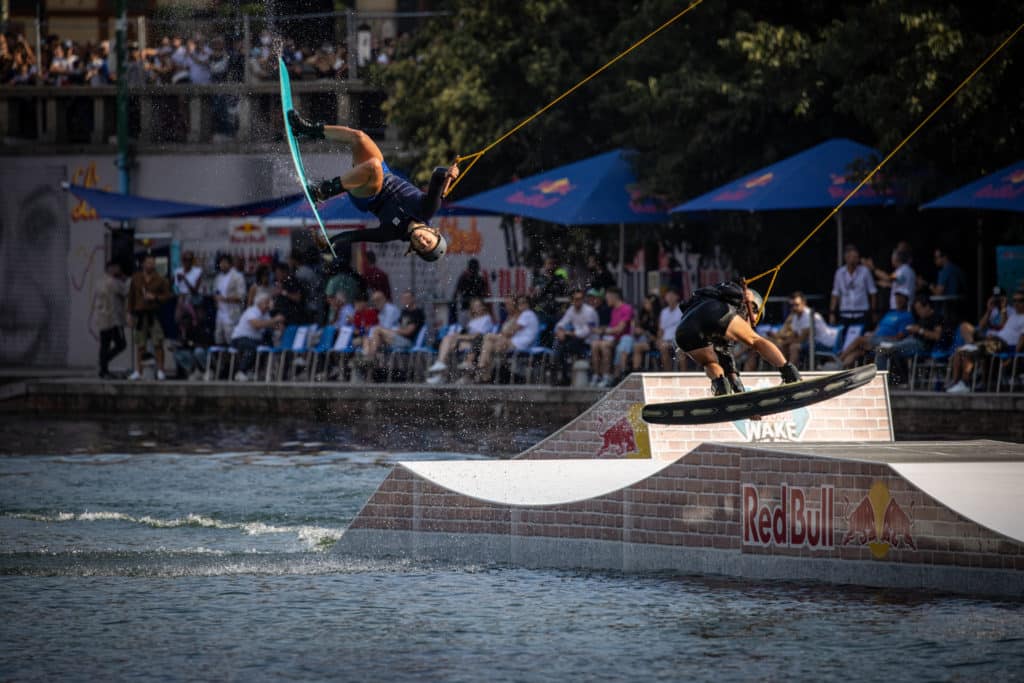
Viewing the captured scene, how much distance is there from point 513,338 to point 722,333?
1004 cm

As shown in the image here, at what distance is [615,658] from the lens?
30.5ft

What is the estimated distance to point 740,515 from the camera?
11.3 metres

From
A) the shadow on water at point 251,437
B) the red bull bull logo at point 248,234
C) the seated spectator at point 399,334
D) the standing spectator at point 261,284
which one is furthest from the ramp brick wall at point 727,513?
the red bull bull logo at point 248,234

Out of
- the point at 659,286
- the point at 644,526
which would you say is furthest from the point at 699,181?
A: the point at 644,526

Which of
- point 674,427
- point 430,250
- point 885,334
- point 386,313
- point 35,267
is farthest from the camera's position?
point 35,267

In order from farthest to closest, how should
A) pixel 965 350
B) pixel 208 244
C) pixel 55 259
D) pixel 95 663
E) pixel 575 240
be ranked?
1. pixel 55 259
2. pixel 208 244
3. pixel 575 240
4. pixel 965 350
5. pixel 95 663

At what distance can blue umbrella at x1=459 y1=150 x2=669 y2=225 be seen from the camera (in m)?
24.3

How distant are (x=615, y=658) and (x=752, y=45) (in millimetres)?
15994

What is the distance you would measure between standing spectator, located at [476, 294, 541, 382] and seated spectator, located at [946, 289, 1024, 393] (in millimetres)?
5824

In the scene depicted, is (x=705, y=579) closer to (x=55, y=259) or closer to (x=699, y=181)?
(x=699, y=181)

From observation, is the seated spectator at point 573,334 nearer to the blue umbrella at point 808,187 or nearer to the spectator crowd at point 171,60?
the blue umbrella at point 808,187

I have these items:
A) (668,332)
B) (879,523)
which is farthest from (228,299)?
(879,523)

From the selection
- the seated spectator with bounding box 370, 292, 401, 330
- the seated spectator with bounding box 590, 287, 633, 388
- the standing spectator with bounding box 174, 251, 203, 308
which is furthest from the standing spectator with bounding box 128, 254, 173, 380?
the seated spectator with bounding box 590, 287, 633, 388

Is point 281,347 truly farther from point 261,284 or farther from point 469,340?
point 469,340
